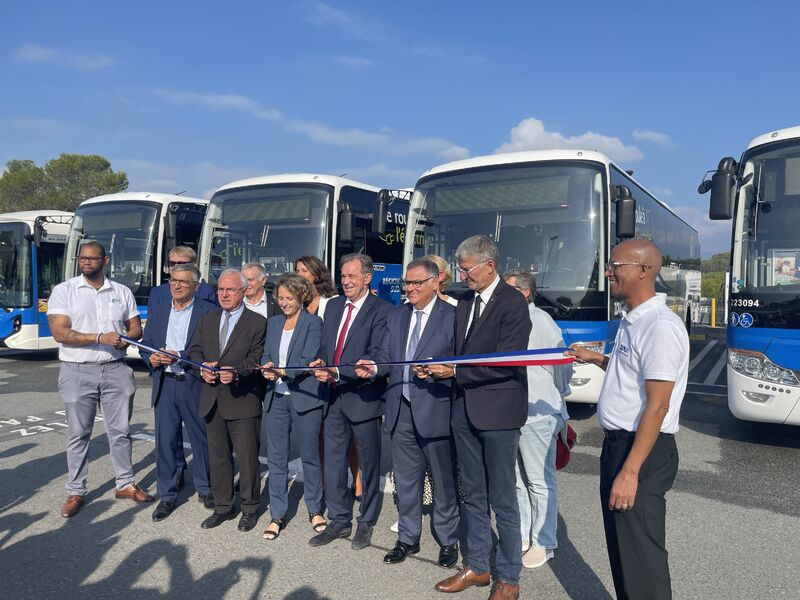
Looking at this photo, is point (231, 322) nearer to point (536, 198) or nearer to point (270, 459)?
point (270, 459)

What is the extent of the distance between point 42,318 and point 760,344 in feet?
43.2

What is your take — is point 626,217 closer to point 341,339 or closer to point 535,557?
point 341,339

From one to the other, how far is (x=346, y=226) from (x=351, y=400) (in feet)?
17.8

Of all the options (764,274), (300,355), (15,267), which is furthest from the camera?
(15,267)

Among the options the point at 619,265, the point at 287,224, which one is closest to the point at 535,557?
the point at 619,265

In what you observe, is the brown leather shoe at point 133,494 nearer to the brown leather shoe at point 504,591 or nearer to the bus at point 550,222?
the brown leather shoe at point 504,591

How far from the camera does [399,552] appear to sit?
4.25 metres

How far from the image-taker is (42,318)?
1349cm

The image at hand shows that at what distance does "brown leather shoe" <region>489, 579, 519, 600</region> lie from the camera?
142 inches

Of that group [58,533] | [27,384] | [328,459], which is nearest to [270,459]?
[328,459]

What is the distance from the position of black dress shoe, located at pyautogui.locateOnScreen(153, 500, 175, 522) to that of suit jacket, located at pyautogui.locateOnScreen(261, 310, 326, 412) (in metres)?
1.15

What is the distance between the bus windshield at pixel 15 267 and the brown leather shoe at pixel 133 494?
Answer: 9.84 metres

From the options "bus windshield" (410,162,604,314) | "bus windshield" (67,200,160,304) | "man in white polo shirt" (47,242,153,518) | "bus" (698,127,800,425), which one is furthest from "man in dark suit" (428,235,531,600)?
"bus windshield" (67,200,160,304)

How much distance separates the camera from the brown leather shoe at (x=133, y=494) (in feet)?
17.4
